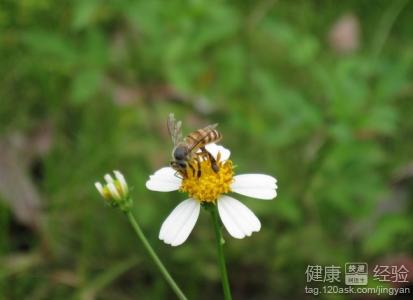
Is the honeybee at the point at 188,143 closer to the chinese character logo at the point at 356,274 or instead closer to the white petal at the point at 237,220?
the white petal at the point at 237,220

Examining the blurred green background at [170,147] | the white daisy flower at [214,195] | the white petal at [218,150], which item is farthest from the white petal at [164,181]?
the blurred green background at [170,147]

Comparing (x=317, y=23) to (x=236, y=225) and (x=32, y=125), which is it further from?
(x=236, y=225)

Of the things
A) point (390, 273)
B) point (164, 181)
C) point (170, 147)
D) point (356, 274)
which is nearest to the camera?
point (164, 181)

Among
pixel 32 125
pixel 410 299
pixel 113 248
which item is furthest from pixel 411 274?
pixel 32 125

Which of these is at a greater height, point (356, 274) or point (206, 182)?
point (356, 274)

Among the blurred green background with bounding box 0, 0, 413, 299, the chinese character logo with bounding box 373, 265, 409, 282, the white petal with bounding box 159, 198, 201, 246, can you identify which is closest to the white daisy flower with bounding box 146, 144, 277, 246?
the white petal with bounding box 159, 198, 201, 246

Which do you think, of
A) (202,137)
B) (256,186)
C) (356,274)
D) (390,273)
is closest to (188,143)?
(202,137)

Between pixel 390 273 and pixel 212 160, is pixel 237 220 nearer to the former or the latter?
pixel 212 160
